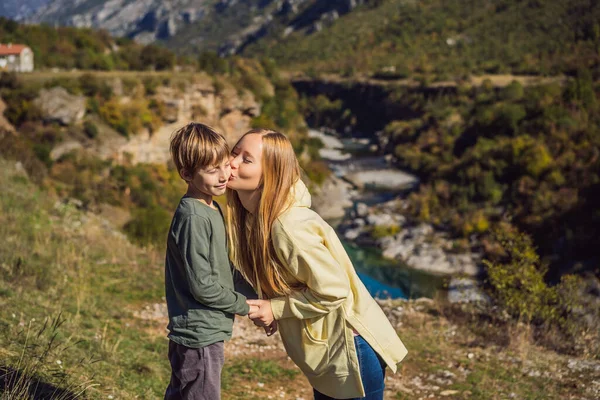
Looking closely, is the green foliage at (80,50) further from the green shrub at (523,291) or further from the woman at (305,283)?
the woman at (305,283)

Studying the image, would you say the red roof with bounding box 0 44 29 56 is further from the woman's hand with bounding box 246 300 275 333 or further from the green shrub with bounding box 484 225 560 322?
the woman's hand with bounding box 246 300 275 333

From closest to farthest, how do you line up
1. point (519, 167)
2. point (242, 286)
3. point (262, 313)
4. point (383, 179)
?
point (262, 313), point (242, 286), point (519, 167), point (383, 179)

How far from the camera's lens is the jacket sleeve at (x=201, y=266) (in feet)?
7.68

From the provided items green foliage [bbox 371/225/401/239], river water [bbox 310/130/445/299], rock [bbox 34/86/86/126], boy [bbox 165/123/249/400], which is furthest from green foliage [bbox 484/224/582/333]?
rock [bbox 34/86/86/126]

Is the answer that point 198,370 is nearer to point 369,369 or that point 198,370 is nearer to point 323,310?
point 323,310

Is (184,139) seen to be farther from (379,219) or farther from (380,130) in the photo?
(380,130)

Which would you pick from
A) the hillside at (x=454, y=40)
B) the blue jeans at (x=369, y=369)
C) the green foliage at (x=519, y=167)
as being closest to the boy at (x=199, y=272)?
the blue jeans at (x=369, y=369)

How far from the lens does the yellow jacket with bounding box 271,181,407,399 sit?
231 centimetres

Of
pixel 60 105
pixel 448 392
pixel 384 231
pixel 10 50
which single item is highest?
pixel 10 50

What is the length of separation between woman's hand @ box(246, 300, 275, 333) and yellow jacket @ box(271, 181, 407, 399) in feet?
0.09

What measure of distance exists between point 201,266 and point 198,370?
516mm

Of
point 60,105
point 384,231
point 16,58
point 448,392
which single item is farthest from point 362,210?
point 448,392

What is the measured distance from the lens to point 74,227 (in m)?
9.23

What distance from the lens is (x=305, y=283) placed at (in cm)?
245
